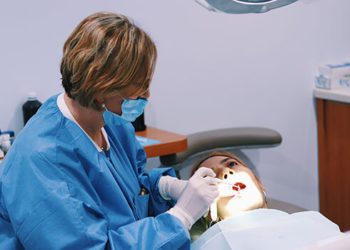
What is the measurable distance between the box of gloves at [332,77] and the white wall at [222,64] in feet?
0.15

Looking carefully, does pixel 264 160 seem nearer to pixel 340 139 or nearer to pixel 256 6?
pixel 340 139

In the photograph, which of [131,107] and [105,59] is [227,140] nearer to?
[131,107]

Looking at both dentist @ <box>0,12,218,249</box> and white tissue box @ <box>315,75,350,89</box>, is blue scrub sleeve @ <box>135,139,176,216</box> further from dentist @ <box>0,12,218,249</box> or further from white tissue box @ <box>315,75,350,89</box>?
white tissue box @ <box>315,75,350,89</box>

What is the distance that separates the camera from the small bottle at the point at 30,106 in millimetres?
2242

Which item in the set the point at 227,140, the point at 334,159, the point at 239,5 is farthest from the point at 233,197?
the point at 334,159

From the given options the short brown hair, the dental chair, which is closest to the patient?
the short brown hair

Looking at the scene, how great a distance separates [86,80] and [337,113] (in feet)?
6.15

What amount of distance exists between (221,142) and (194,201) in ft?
3.23

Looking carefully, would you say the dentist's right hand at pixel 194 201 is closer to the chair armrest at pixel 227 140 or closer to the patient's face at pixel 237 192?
the patient's face at pixel 237 192

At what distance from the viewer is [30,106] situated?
7.36 ft

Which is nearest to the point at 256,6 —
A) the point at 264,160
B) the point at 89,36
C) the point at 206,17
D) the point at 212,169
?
the point at 89,36

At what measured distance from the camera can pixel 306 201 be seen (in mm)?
3145

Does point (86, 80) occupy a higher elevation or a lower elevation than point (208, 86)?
higher

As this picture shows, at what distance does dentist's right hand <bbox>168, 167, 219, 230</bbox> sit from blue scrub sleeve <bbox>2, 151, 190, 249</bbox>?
9 centimetres
